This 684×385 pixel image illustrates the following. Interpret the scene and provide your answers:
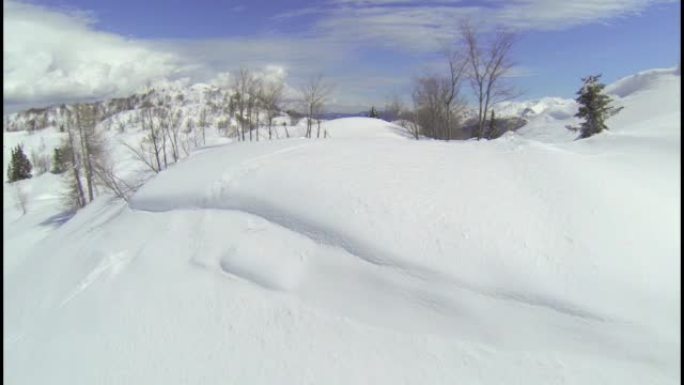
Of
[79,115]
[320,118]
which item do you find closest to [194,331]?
[320,118]

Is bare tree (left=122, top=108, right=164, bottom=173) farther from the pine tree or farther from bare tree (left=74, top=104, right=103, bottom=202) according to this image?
the pine tree

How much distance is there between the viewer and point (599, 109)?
978 inches

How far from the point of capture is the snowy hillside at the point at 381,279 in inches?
172

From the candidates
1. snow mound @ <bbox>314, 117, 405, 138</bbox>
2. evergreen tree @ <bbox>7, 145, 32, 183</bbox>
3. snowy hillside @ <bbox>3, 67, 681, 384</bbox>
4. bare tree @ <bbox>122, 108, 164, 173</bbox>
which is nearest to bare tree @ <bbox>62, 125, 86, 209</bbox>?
bare tree @ <bbox>122, 108, 164, 173</bbox>

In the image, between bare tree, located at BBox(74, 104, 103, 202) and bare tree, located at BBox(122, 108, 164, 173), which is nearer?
bare tree, located at BBox(122, 108, 164, 173)

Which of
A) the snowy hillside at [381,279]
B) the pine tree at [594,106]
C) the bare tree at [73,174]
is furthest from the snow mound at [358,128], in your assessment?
the snowy hillside at [381,279]

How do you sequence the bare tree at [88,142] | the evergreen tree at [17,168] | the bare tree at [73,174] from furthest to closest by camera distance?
1. the evergreen tree at [17,168]
2. the bare tree at [73,174]
3. the bare tree at [88,142]

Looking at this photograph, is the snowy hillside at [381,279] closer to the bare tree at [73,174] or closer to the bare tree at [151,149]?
the bare tree at [151,149]

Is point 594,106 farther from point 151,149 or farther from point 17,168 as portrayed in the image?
point 17,168

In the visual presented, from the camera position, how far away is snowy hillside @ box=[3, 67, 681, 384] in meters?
4.36

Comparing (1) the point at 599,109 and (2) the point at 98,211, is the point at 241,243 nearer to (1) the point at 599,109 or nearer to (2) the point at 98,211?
(2) the point at 98,211

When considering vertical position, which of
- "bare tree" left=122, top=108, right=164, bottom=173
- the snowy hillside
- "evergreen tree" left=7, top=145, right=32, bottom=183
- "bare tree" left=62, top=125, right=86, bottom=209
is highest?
the snowy hillside

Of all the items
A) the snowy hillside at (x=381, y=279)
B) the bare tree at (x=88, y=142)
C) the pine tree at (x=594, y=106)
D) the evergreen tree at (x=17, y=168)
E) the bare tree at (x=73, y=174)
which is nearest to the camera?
the snowy hillside at (x=381, y=279)

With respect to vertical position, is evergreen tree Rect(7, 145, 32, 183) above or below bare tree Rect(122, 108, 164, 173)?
below
